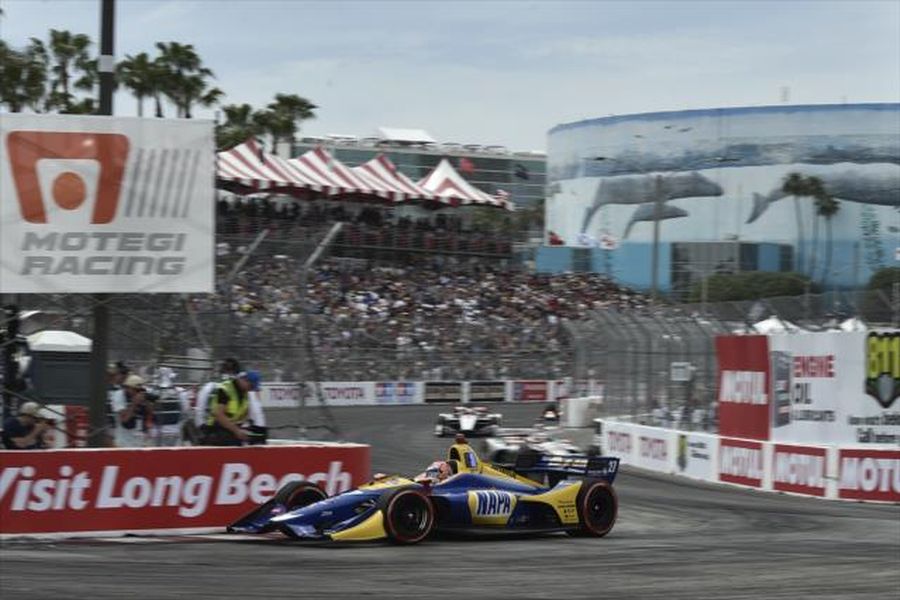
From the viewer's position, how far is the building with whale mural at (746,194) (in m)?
75.6

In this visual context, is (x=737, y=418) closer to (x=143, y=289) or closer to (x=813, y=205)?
(x=143, y=289)

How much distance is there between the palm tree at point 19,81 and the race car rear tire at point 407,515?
3678cm

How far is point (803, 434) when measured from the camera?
75.4 feet

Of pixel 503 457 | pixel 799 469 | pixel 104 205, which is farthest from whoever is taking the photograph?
pixel 799 469

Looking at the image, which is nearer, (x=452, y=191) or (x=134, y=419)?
(x=134, y=419)

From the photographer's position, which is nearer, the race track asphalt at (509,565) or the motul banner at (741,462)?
the race track asphalt at (509,565)

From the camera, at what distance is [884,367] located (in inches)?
870

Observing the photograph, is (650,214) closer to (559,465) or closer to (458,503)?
(559,465)

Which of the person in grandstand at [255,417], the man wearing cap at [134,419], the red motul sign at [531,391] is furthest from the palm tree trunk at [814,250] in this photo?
the man wearing cap at [134,419]

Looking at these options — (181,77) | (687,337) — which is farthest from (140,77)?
(687,337)

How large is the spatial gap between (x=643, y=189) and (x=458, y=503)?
71.0 meters

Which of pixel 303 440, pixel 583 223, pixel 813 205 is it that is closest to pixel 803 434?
pixel 303 440

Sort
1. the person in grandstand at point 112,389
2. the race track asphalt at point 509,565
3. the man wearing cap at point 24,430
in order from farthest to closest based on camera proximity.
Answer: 1. the person in grandstand at point 112,389
2. the man wearing cap at point 24,430
3. the race track asphalt at point 509,565

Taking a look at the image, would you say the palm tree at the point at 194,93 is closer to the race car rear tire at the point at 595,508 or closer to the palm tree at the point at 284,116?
the palm tree at the point at 284,116
